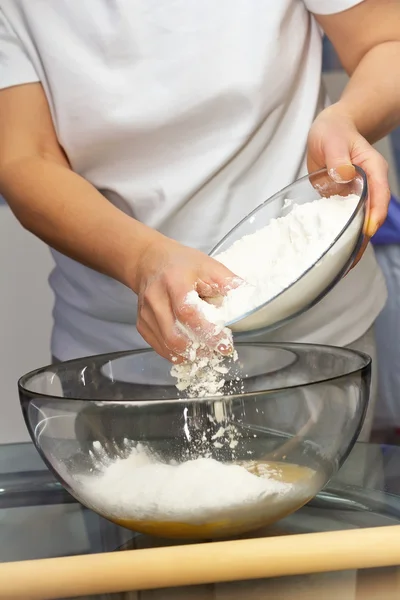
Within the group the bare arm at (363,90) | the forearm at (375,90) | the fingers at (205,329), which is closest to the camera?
the fingers at (205,329)

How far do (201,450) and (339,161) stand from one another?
0.93 feet

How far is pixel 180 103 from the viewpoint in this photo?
83 centimetres

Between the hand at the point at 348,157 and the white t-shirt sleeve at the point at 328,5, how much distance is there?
0.49ft

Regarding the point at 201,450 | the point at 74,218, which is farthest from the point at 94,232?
the point at 201,450

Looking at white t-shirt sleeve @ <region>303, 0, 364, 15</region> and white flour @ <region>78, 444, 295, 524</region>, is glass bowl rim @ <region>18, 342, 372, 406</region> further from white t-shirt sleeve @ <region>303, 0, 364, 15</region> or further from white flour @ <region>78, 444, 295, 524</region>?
white t-shirt sleeve @ <region>303, 0, 364, 15</region>

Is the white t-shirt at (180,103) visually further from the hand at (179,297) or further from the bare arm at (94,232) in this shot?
the hand at (179,297)

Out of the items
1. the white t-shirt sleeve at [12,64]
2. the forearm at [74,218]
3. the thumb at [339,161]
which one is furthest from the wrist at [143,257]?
the white t-shirt sleeve at [12,64]

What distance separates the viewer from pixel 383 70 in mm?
835

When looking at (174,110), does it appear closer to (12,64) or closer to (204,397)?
(12,64)

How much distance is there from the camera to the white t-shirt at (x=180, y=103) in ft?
2.71

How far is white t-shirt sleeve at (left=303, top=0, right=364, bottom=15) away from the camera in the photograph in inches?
33.2

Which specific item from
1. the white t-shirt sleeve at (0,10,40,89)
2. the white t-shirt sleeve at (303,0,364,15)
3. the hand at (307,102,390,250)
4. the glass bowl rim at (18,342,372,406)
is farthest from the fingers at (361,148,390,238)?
the white t-shirt sleeve at (0,10,40,89)

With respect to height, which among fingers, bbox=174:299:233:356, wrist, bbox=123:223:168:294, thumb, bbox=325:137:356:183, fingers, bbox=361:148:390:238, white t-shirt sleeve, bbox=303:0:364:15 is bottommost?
fingers, bbox=174:299:233:356

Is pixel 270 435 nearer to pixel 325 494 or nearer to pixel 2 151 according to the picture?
pixel 325 494
